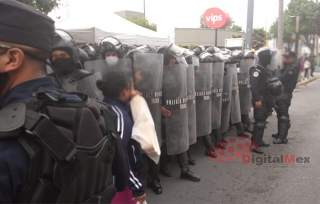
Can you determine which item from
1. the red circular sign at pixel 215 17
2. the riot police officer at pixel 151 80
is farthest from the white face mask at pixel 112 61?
the red circular sign at pixel 215 17

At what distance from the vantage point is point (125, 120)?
227 centimetres

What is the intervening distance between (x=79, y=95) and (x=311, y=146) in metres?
5.70

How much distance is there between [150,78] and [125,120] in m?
1.51

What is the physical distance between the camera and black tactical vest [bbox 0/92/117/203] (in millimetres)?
990

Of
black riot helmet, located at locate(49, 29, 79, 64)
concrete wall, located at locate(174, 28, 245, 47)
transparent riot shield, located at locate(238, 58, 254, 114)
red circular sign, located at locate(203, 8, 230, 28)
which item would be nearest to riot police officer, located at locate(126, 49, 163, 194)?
black riot helmet, located at locate(49, 29, 79, 64)

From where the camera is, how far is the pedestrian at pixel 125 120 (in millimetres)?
2246

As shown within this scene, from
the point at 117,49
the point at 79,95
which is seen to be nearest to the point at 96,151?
the point at 79,95

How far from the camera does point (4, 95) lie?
1104 millimetres

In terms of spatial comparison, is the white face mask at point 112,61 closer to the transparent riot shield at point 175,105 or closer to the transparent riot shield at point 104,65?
the transparent riot shield at point 104,65

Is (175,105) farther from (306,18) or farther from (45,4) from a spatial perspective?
(306,18)

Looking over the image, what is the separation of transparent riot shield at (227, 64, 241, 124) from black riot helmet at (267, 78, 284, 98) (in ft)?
2.11

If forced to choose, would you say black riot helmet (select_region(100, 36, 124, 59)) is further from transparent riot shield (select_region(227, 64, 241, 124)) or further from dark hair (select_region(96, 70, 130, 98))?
transparent riot shield (select_region(227, 64, 241, 124))

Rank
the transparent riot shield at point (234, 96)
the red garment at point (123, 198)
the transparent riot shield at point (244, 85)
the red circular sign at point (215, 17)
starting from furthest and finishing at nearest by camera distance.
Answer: the red circular sign at point (215, 17)
the transparent riot shield at point (244, 85)
the transparent riot shield at point (234, 96)
the red garment at point (123, 198)

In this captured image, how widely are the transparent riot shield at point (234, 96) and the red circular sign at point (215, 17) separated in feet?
32.6
